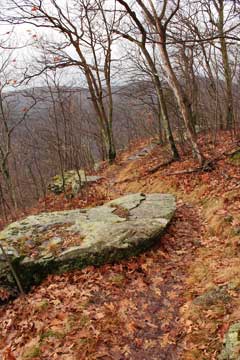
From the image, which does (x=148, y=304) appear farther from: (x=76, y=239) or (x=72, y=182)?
(x=72, y=182)

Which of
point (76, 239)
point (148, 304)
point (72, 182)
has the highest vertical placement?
point (76, 239)

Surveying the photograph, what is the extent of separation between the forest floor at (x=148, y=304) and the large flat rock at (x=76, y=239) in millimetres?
234

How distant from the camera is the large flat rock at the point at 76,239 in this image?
5.55 m

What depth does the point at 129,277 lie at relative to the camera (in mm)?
5215

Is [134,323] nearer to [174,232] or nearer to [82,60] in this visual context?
[174,232]

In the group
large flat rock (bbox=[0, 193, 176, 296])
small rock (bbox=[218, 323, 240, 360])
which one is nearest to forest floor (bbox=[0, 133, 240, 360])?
small rock (bbox=[218, 323, 240, 360])

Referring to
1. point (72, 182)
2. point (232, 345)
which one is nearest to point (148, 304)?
point (232, 345)

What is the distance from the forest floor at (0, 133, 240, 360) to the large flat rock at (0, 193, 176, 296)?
0.77 feet

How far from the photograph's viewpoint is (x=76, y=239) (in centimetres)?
601

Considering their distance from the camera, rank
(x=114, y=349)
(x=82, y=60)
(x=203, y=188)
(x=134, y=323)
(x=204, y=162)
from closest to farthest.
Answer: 1. (x=114, y=349)
2. (x=134, y=323)
3. (x=203, y=188)
4. (x=204, y=162)
5. (x=82, y=60)

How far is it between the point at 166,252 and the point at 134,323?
6.64 ft

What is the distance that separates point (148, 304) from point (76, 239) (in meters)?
2.14

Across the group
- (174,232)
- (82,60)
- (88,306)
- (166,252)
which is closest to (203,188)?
(174,232)

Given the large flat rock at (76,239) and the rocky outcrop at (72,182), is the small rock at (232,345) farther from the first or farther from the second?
the rocky outcrop at (72,182)
